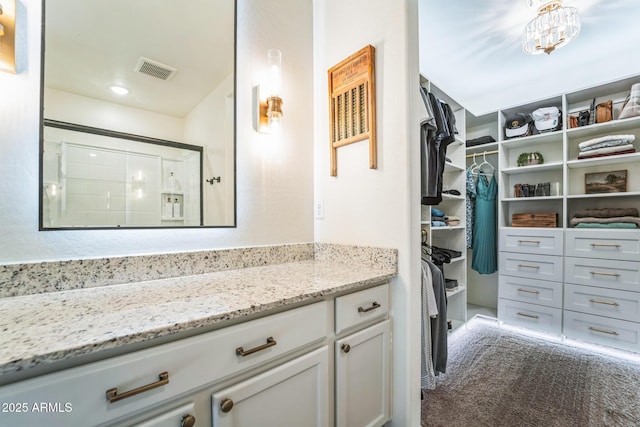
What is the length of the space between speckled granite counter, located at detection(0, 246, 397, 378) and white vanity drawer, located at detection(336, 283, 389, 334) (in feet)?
0.15

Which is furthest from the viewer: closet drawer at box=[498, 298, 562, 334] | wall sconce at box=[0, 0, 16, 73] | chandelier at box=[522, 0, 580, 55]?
closet drawer at box=[498, 298, 562, 334]

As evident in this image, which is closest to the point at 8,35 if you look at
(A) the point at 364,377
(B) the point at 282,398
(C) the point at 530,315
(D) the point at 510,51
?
(B) the point at 282,398

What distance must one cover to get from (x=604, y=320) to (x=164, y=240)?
3291mm

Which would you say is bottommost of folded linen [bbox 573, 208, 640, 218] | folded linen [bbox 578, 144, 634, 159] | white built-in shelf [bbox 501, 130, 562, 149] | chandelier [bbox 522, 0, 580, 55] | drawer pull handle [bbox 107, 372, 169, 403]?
drawer pull handle [bbox 107, 372, 169, 403]

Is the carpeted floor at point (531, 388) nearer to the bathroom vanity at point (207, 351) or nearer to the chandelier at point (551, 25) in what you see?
the bathroom vanity at point (207, 351)

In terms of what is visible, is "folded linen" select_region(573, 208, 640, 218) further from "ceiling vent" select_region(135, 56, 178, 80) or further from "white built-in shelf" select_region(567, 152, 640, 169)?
"ceiling vent" select_region(135, 56, 178, 80)

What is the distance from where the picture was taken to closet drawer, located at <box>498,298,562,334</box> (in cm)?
244

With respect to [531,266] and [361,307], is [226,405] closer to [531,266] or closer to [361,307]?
[361,307]

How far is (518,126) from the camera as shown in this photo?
2762mm

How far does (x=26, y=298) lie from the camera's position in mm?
851

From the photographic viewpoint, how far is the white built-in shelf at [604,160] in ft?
7.18

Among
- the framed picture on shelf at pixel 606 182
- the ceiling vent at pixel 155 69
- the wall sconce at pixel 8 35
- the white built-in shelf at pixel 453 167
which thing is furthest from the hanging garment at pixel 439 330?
the wall sconce at pixel 8 35

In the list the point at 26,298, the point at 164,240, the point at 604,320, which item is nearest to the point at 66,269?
the point at 26,298

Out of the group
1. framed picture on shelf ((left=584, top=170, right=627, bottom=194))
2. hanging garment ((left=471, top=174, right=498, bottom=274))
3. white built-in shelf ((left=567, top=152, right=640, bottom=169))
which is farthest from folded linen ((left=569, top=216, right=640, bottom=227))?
hanging garment ((left=471, top=174, right=498, bottom=274))
